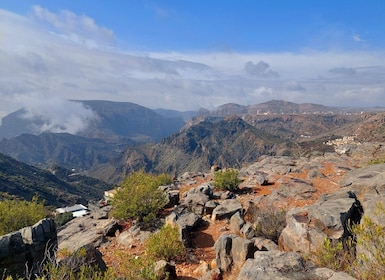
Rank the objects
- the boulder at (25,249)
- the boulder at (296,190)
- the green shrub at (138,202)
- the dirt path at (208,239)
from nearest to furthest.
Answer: the boulder at (25,249)
the dirt path at (208,239)
the green shrub at (138,202)
the boulder at (296,190)

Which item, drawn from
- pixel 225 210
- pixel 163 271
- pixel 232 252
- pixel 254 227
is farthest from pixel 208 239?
pixel 163 271

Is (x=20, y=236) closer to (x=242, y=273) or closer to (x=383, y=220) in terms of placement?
(x=242, y=273)

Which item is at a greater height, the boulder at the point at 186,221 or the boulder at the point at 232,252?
the boulder at the point at 232,252

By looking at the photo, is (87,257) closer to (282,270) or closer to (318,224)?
(282,270)

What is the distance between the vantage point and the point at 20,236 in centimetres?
1029

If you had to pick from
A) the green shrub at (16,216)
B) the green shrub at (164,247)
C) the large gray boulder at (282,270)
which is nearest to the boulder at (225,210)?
the green shrub at (164,247)

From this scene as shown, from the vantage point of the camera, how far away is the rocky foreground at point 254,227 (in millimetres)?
8062

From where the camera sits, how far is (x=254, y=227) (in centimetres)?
1470

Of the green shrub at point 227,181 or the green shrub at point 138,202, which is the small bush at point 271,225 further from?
the green shrub at point 227,181

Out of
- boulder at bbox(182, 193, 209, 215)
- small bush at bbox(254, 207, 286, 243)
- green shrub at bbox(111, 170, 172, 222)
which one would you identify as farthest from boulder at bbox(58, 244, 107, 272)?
boulder at bbox(182, 193, 209, 215)

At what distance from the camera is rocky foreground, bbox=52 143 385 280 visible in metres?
8.06

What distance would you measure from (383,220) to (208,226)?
32.0 feet

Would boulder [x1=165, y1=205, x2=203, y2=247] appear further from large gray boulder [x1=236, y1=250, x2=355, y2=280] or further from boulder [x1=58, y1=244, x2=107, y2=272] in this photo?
large gray boulder [x1=236, y1=250, x2=355, y2=280]

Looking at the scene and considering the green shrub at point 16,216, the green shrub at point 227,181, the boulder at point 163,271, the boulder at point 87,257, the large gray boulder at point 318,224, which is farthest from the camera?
the green shrub at point 227,181
